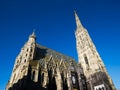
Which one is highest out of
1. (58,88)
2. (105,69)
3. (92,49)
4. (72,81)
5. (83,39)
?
(83,39)

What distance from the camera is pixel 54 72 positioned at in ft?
124

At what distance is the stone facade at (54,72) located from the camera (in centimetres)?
3120

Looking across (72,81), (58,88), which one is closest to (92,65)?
(72,81)

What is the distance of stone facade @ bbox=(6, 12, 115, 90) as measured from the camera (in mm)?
31203

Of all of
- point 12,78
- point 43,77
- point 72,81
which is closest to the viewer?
point 43,77

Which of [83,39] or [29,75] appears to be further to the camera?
[83,39]

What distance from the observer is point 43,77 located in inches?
1308

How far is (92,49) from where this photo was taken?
53188 mm

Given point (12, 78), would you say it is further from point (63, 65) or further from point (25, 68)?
point (63, 65)

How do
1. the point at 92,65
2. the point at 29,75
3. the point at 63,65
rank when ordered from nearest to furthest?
the point at 29,75 → the point at 63,65 → the point at 92,65

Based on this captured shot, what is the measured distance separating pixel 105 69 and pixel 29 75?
29.3 metres

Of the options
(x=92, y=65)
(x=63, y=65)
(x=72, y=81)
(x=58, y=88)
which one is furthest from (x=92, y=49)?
(x=58, y=88)

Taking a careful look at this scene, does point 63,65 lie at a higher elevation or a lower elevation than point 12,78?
higher

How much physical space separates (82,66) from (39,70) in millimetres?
22286
